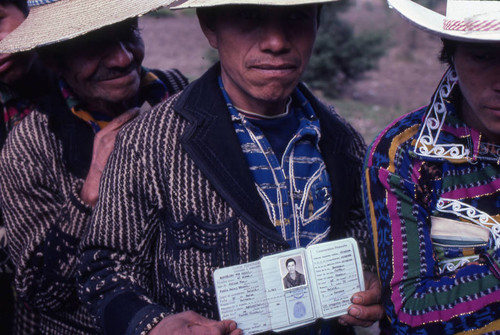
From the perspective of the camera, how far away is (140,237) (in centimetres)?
202

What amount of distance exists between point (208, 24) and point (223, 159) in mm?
606

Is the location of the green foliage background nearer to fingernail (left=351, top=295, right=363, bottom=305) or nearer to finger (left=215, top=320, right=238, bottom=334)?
fingernail (left=351, top=295, right=363, bottom=305)

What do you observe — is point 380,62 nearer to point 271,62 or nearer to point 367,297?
point 271,62

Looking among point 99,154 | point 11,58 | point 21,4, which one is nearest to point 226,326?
point 99,154

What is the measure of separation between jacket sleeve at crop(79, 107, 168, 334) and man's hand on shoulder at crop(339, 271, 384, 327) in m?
0.72

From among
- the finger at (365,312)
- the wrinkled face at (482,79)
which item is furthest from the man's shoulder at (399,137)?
the finger at (365,312)

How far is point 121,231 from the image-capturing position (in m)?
1.98

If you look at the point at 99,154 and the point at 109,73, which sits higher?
the point at 109,73

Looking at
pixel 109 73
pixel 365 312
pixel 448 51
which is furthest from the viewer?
pixel 109 73

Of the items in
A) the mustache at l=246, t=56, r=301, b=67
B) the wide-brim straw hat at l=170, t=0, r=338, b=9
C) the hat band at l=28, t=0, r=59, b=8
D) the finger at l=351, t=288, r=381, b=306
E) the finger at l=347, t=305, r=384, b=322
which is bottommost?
the finger at l=347, t=305, r=384, b=322

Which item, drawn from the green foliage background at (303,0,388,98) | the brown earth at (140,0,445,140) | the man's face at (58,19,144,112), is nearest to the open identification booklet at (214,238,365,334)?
the man's face at (58,19,144,112)

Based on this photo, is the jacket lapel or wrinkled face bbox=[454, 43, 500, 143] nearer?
wrinkled face bbox=[454, 43, 500, 143]

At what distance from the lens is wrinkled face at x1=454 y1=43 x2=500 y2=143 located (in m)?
1.75

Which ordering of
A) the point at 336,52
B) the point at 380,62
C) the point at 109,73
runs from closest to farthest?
1. the point at 109,73
2. the point at 336,52
3. the point at 380,62
